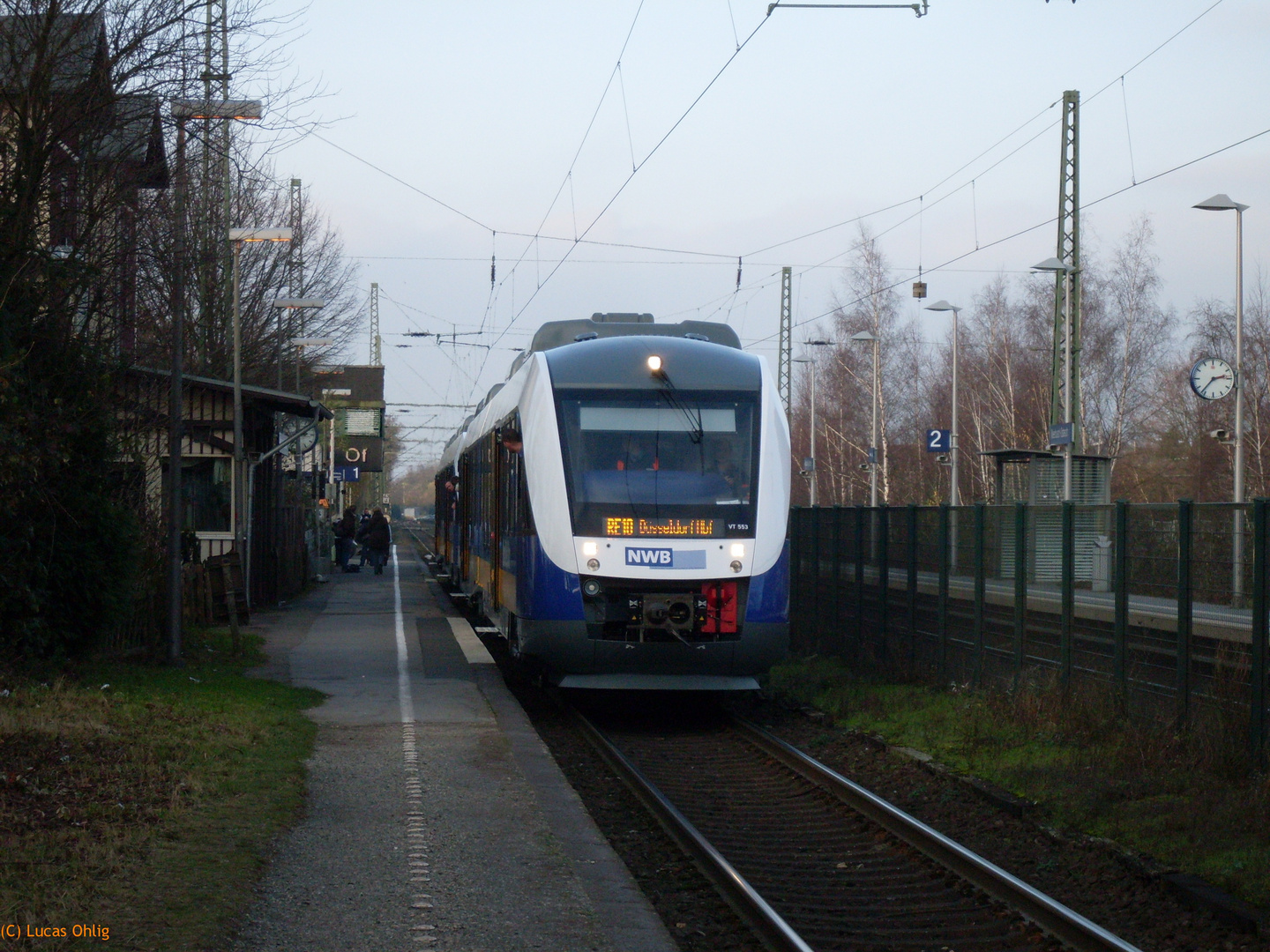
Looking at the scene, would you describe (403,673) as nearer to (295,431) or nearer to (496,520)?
(496,520)

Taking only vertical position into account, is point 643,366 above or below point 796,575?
above

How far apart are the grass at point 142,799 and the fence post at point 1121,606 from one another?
5.87m

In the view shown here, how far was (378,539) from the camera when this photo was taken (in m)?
37.3

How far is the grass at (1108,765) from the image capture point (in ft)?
24.0

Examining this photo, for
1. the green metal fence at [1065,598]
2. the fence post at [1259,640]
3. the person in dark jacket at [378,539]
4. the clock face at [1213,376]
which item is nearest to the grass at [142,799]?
the fence post at [1259,640]

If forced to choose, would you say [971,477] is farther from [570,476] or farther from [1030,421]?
[570,476]

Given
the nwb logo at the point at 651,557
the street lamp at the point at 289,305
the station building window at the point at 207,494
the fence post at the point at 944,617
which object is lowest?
the fence post at the point at 944,617

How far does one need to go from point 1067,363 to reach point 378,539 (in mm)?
18074

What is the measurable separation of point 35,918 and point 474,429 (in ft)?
49.7

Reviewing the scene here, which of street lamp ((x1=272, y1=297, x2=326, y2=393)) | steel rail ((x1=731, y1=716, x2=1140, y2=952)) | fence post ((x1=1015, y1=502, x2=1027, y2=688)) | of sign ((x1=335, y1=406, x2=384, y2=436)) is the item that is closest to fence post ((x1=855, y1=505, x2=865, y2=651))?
fence post ((x1=1015, y1=502, x2=1027, y2=688))

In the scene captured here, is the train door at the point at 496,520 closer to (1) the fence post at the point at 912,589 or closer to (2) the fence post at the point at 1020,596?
(1) the fence post at the point at 912,589

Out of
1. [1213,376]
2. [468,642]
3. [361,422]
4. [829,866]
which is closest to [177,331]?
[468,642]

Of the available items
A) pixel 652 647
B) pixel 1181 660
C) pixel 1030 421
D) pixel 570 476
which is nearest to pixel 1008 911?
pixel 1181 660

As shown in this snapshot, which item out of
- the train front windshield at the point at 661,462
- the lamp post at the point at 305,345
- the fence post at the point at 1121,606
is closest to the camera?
the fence post at the point at 1121,606
